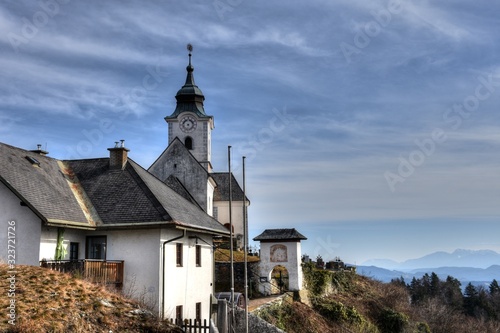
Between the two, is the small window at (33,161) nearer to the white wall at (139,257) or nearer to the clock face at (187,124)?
the white wall at (139,257)

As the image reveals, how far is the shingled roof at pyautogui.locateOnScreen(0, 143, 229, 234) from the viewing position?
18891mm

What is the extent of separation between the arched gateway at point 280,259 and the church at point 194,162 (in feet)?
35.7

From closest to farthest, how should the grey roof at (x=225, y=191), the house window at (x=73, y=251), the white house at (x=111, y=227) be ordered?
the white house at (x=111, y=227)
the house window at (x=73, y=251)
the grey roof at (x=225, y=191)

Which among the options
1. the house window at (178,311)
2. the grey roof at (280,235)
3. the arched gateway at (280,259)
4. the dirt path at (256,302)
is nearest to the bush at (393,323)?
the arched gateway at (280,259)

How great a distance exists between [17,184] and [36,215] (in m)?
1.52

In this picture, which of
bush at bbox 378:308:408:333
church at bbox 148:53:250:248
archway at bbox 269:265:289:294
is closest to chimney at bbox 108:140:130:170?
archway at bbox 269:265:289:294

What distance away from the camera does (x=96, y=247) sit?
20.5 m

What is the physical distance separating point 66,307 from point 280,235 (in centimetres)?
2202

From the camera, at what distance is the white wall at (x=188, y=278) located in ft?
66.1

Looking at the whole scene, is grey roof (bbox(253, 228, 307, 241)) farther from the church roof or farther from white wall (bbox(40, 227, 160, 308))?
the church roof

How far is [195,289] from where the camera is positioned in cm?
2305

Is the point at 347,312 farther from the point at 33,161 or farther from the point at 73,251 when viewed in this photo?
the point at 33,161

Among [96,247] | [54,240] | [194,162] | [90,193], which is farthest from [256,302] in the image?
Answer: [194,162]

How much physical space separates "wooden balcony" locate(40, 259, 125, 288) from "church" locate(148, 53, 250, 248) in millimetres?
23736
